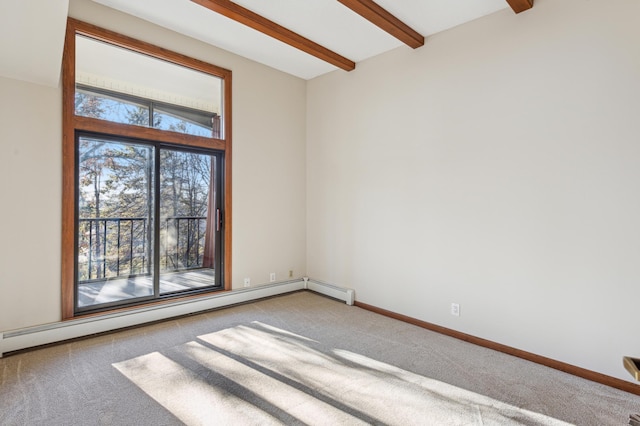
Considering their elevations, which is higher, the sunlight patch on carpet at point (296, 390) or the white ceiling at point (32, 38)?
the white ceiling at point (32, 38)

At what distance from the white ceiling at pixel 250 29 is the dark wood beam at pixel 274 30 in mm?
58

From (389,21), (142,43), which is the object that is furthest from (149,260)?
(389,21)

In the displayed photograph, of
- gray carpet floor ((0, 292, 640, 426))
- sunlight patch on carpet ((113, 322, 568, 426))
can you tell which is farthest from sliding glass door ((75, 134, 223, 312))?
sunlight patch on carpet ((113, 322, 568, 426))

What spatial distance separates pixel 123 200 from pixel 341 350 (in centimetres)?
276

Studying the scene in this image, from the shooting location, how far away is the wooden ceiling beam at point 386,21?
2816 mm

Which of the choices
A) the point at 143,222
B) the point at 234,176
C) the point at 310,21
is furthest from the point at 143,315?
the point at 310,21

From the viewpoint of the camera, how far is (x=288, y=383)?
2328mm

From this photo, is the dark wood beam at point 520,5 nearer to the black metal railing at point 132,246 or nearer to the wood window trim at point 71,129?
the wood window trim at point 71,129

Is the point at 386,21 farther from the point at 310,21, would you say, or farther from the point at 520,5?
the point at 520,5

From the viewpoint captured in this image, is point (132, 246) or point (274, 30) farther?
point (132, 246)

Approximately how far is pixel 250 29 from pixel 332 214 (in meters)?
2.49

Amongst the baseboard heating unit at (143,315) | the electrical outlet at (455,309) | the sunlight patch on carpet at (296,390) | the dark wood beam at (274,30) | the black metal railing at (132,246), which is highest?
the dark wood beam at (274,30)

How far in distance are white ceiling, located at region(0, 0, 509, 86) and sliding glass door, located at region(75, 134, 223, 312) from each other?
2.90 ft

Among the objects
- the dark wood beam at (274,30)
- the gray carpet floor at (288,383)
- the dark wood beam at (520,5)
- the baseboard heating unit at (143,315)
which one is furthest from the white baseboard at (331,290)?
the dark wood beam at (520,5)
